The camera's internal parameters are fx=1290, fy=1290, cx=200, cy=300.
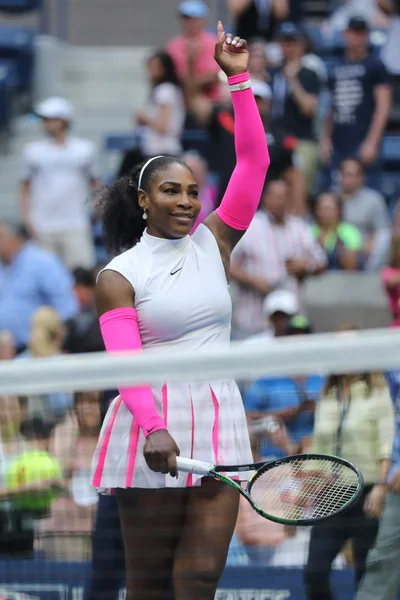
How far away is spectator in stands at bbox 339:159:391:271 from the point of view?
8672 mm

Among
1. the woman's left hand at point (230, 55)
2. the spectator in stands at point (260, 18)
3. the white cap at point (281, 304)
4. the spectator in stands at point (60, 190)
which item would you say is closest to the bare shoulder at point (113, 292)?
the woman's left hand at point (230, 55)

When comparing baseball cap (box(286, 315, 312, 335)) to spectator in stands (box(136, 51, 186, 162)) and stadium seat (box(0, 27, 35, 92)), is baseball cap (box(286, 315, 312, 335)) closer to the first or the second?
spectator in stands (box(136, 51, 186, 162))

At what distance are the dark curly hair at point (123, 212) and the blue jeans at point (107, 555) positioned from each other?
0.87m

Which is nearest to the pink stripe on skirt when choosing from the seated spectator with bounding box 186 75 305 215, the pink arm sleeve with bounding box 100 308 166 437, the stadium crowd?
the pink arm sleeve with bounding box 100 308 166 437

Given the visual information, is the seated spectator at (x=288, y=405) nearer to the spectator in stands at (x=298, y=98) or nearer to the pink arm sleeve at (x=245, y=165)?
the pink arm sleeve at (x=245, y=165)

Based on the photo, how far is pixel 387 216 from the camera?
8.89 m

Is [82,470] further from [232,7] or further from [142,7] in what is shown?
[142,7]

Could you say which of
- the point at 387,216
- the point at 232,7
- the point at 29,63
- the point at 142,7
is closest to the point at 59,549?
the point at 387,216

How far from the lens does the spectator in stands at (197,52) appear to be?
31.4 ft

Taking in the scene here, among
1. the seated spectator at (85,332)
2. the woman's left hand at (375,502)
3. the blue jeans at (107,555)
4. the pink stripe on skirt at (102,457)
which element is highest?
the pink stripe on skirt at (102,457)

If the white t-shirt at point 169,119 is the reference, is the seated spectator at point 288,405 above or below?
below

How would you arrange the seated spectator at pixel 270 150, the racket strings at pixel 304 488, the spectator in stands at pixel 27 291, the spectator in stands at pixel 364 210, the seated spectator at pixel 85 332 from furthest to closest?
1. the spectator in stands at pixel 364 210
2. the seated spectator at pixel 270 150
3. the spectator in stands at pixel 27 291
4. the seated spectator at pixel 85 332
5. the racket strings at pixel 304 488

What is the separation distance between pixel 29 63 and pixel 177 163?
26.1 ft

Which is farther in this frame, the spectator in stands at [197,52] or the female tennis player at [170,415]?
the spectator in stands at [197,52]
